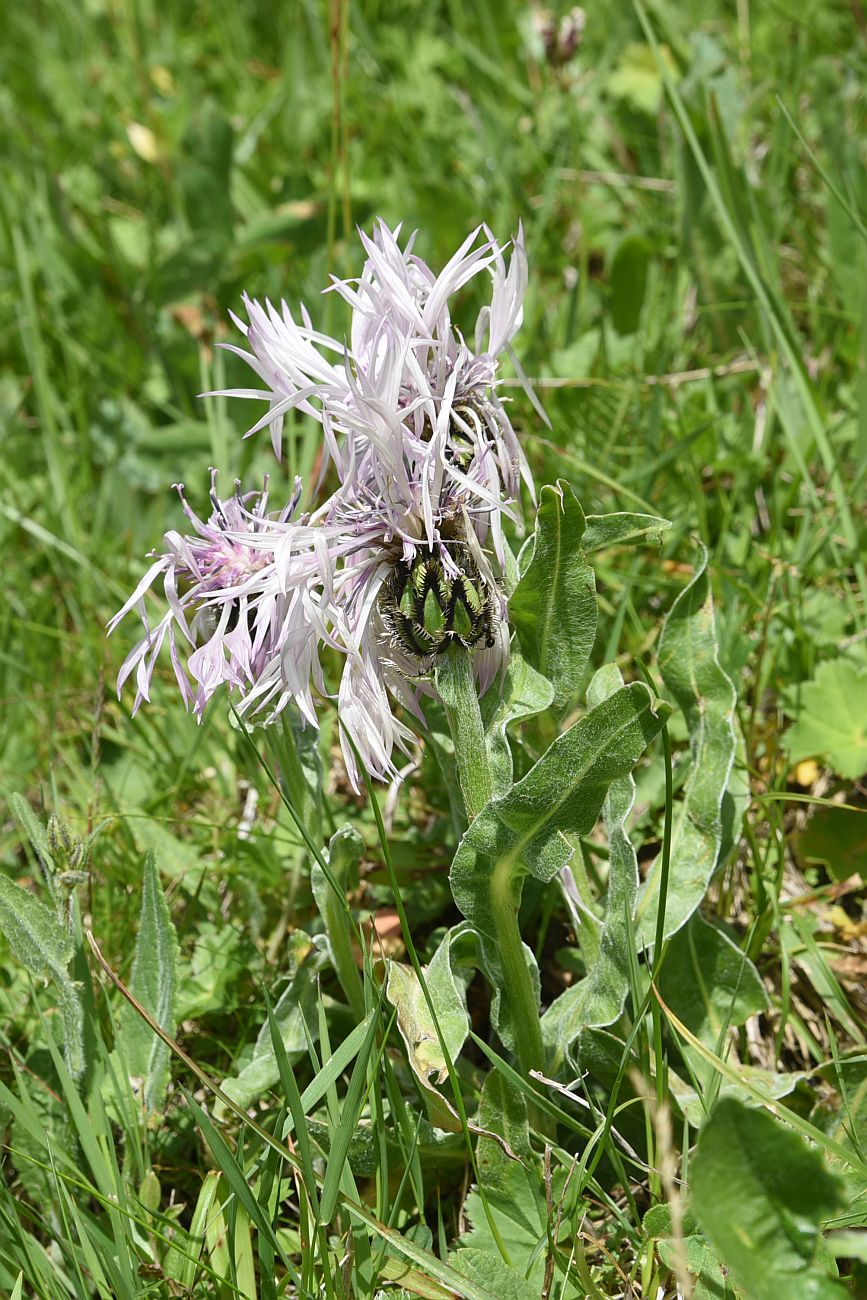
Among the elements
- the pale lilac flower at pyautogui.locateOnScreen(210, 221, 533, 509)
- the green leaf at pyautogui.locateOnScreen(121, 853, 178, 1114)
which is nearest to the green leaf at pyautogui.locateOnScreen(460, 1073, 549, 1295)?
the green leaf at pyautogui.locateOnScreen(121, 853, 178, 1114)

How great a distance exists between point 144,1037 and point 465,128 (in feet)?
12.2

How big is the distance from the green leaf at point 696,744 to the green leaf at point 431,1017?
1.12ft

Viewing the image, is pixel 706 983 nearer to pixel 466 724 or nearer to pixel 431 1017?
pixel 431 1017

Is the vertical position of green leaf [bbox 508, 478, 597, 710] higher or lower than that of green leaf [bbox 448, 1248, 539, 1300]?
higher

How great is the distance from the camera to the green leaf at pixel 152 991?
2.07 m

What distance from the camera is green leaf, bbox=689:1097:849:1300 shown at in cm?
131

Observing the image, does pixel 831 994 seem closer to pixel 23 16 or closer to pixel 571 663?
pixel 571 663

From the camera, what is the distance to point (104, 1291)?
174cm

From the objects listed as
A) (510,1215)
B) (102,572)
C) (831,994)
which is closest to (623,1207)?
(510,1215)

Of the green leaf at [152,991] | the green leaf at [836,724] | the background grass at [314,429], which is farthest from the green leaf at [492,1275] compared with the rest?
the green leaf at [836,724]

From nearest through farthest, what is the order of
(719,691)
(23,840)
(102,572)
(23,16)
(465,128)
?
(719,691) < (23,840) < (102,572) < (465,128) < (23,16)

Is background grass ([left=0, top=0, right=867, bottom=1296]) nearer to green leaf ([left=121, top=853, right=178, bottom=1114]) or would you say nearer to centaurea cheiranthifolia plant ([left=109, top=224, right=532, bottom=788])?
green leaf ([left=121, top=853, right=178, bottom=1114])

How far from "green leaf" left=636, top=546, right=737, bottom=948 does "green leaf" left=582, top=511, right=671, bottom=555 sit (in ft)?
0.80

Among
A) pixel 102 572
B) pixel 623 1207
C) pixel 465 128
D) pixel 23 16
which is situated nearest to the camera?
pixel 623 1207
